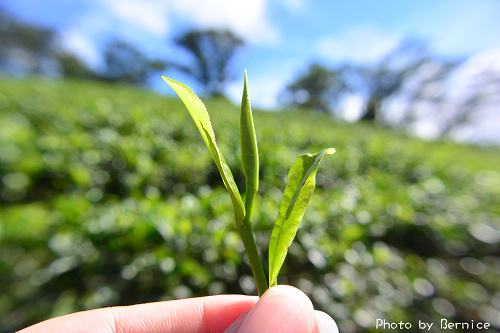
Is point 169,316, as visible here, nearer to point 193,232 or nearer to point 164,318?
point 164,318

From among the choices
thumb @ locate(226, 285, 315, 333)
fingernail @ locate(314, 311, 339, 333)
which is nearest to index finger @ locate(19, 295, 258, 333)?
fingernail @ locate(314, 311, 339, 333)

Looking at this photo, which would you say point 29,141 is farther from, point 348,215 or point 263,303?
point 348,215

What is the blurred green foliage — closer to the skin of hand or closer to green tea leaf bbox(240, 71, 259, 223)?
the skin of hand

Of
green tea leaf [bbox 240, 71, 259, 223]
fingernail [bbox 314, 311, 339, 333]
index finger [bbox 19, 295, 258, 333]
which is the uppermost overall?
green tea leaf [bbox 240, 71, 259, 223]

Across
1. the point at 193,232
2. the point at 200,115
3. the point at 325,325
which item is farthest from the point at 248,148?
the point at 193,232

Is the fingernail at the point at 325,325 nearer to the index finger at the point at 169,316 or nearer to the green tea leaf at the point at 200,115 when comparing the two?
the index finger at the point at 169,316

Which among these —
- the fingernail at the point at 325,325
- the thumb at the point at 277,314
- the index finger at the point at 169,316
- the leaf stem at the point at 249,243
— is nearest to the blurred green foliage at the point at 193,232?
the index finger at the point at 169,316
